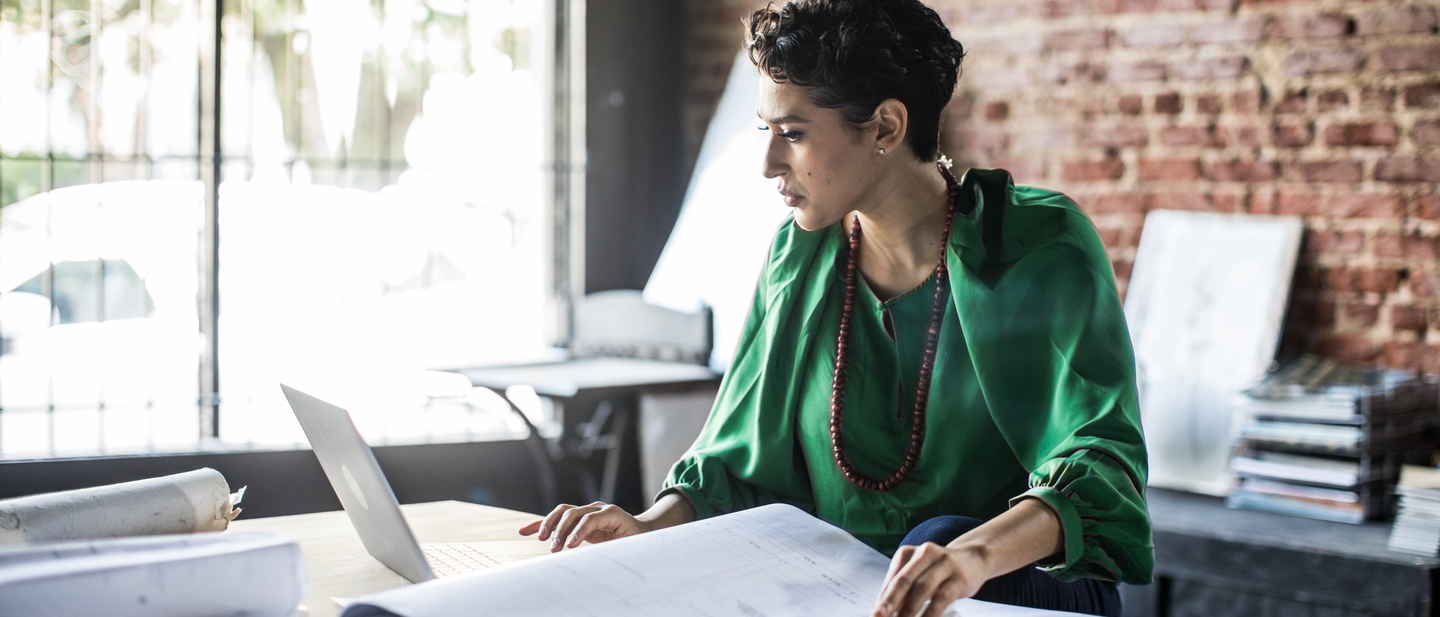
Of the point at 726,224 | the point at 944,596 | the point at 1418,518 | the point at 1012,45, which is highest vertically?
the point at 1012,45

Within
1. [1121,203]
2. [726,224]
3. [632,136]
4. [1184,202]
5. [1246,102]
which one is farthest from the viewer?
[632,136]

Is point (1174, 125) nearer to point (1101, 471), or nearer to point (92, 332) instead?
point (1101, 471)

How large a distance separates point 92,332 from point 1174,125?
2888mm

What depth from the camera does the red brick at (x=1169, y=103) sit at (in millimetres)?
2750

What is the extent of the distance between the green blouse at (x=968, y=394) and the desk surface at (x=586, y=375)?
1.11 m

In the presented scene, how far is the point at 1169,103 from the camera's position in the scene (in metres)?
2.77

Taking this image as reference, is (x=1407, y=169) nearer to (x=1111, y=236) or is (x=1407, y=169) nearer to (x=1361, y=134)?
(x=1361, y=134)

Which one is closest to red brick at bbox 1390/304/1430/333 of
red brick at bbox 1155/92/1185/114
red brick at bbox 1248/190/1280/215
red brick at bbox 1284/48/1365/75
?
red brick at bbox 1248/190/1280/215

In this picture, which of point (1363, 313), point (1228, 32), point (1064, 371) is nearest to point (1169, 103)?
point (1228, 32)

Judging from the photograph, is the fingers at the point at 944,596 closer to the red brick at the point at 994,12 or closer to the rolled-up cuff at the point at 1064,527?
the rolled-up cuff at the point at 1064,527

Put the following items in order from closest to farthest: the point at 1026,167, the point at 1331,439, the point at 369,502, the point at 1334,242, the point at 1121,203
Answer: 1. the point at 369,502
2. the point at 1331,439
3. the point at 1334,242
4. the point at 1121,203
5. the point at 1026,167

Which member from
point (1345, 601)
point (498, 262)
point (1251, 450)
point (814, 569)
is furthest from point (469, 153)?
point (814, 569)

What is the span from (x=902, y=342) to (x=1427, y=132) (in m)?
1.59

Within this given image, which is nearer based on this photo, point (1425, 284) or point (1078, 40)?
point (1425, 284)
